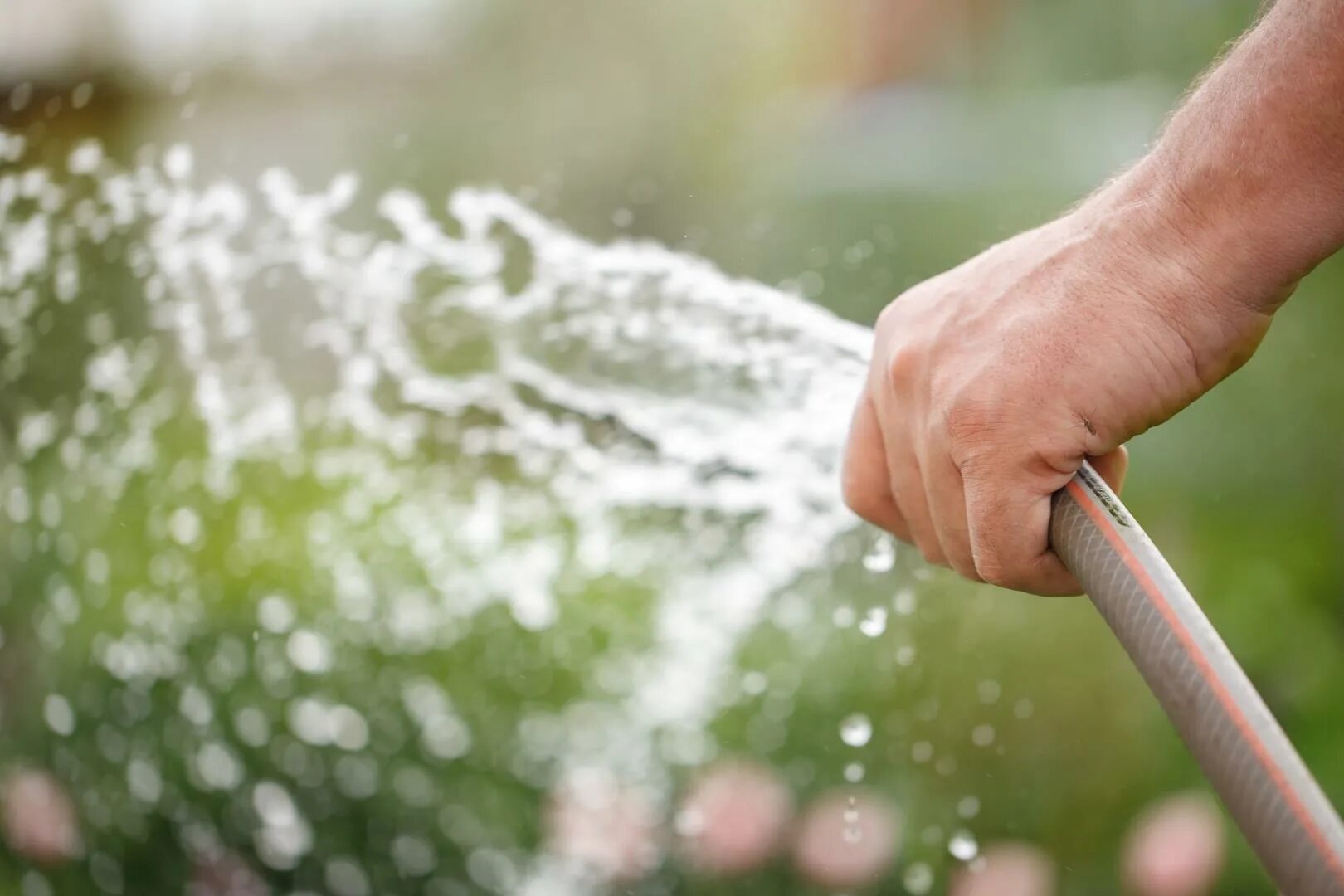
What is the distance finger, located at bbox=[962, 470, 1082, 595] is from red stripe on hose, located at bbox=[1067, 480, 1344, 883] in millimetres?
26

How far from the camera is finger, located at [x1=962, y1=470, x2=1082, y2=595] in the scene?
0.62m

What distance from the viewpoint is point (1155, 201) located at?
59 cm

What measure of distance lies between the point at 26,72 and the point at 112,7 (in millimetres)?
164

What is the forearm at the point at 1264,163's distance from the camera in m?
0.54

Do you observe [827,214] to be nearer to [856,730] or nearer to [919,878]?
[856,730]

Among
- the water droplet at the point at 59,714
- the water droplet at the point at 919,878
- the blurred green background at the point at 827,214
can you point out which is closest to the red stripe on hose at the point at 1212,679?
the blurred green background at the point at 827,214

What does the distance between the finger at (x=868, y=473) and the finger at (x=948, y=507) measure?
0.05 meters

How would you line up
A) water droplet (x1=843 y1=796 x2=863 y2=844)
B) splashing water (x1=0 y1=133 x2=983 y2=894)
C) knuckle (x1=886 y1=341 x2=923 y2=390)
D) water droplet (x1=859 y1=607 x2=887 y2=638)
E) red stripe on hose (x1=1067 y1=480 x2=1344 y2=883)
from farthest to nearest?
splashing water (x1=0 y1=133 x2=983 y2=894) → water droplet (x1=843 y1=796 x2=863 y2=844) → water droplet (x1=859 y1=607 x2=887 y2=638) → knuckle (x1=886 y1=341 x2=923 y2=390) → red stripe on hose (x1=1067 y1=480 x2=1344 y2=883)

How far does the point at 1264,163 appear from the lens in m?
0.55

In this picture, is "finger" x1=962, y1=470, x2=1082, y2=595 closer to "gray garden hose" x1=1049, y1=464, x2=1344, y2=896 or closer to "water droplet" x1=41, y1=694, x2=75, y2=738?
"gray garden hose" x1=1049, y1=464, x2=1344, y2=896

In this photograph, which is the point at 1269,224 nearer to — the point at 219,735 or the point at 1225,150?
the point at 1225,150

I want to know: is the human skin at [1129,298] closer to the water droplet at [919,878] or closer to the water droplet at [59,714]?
the water droplet at [919,878]

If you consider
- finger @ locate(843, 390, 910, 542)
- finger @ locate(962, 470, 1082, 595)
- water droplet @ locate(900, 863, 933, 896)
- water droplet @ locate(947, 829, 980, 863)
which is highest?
finger @ locate(962, 470, 1082, 595)

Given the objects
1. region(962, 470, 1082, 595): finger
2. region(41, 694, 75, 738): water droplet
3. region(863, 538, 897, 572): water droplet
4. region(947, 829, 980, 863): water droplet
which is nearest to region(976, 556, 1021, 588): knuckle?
region(962, 470, 1082, 595): finger
